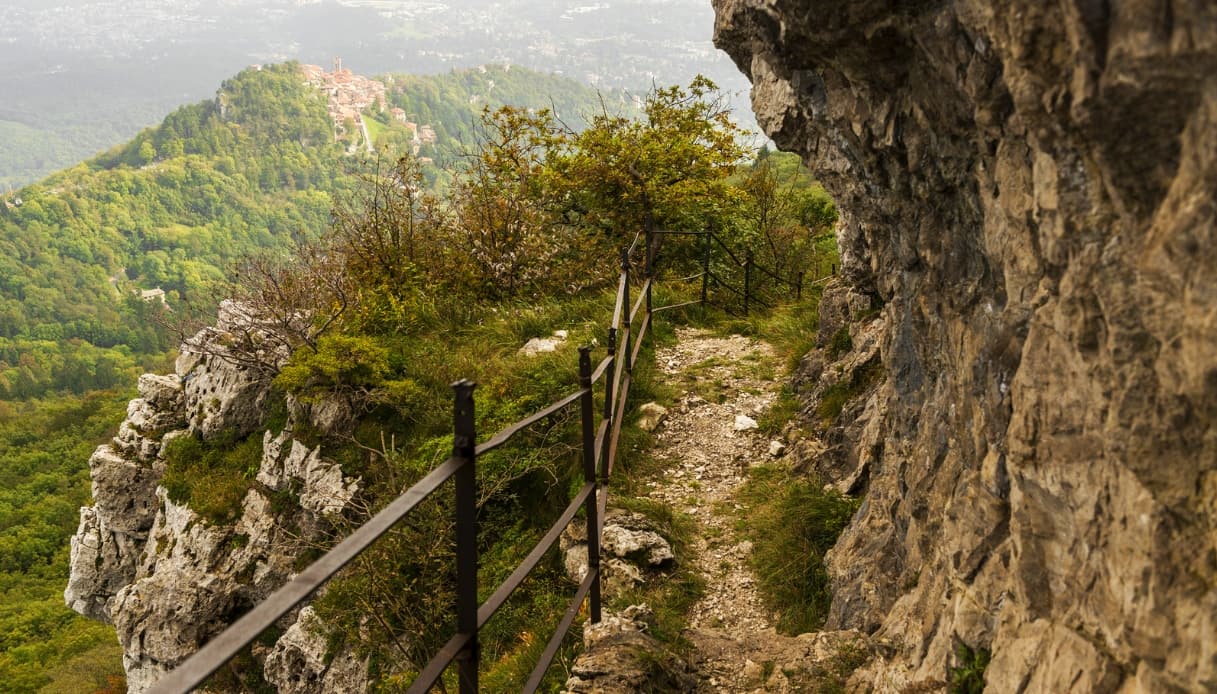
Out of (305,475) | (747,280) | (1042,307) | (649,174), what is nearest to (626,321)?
(747,280)

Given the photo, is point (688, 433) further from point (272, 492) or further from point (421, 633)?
point (272, 492)

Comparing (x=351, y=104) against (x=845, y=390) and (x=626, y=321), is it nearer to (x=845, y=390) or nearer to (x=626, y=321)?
(x=626, y=321)

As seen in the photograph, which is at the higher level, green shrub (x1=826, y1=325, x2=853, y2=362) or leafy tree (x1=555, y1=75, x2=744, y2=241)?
leafy tree (x1=555, y1=75, x2=744, y2=241)

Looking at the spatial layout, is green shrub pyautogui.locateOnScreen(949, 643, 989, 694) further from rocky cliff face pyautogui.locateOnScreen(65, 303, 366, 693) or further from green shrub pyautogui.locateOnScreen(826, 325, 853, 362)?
rocky cliff face pyautogui.locateOnScreen(65, 303, 366, 693)

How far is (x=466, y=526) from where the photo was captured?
7.34 feet

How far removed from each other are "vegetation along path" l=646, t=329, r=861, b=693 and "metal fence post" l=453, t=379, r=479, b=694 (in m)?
1.52

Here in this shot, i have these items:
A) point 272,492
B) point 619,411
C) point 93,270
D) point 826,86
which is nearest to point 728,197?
point 619,411

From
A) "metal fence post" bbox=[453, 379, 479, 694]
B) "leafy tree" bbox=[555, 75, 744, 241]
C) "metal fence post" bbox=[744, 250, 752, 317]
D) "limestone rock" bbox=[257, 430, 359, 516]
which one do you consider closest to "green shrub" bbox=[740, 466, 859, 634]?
"metal fence post" bbox=[453, 379, 479, 694]

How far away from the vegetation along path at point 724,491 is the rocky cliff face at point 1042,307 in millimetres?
631

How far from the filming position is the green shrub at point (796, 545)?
13.9 feet

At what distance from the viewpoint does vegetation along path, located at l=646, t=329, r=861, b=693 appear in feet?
11.6

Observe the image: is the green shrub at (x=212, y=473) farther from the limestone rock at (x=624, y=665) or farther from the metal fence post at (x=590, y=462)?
the limestone rock at (x=624, y=665)

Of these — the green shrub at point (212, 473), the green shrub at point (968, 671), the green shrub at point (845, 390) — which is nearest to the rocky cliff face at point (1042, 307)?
the green shrub at point (968, 671)

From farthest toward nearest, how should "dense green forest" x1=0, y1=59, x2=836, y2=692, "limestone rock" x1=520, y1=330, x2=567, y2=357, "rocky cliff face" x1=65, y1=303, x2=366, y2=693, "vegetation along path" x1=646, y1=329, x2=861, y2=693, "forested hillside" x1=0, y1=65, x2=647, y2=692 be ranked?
"forested hillside" x1=0, y1=65, x2=647, y2=692
"limestone rock" x1=520, y1=330, x2=567, y2=357
"dense green forest" x1=0, y1=59, x2=836, y2=692
"rocky cliff face" x1=65, y1=303, x2=366, y2=693
"vegetation along path" x1=646, y1=329, x2=861, y2=693
